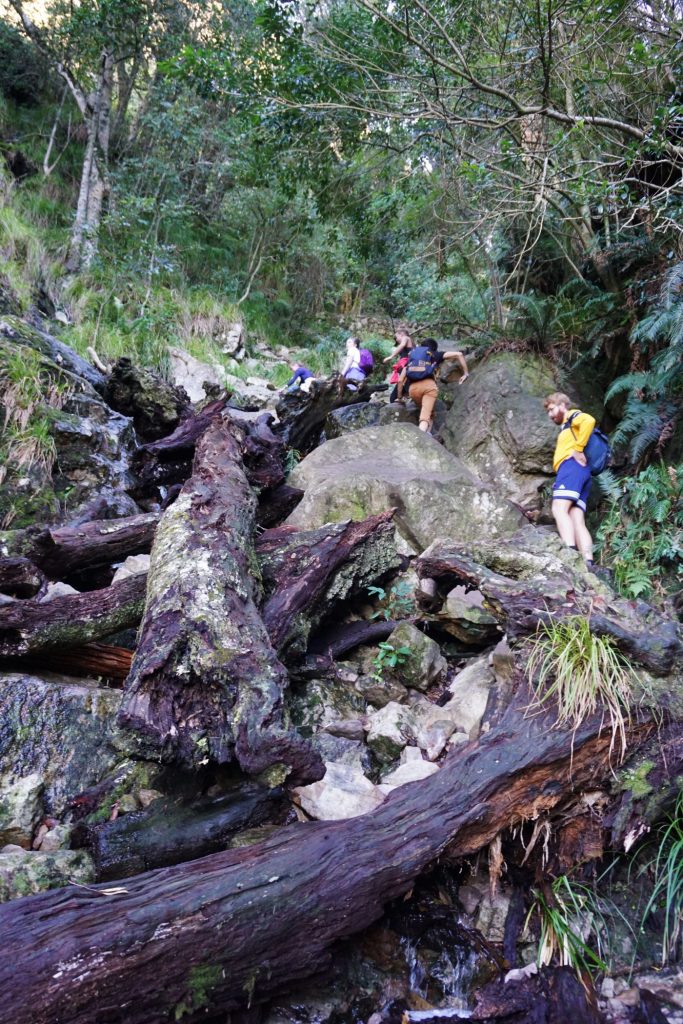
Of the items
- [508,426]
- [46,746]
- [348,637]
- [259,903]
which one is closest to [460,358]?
[508,426]

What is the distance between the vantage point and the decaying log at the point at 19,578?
158 inches

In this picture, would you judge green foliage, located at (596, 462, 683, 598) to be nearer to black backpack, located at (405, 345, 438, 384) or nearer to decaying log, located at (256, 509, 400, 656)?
decaying log, located at (256, 509, 400, 656)

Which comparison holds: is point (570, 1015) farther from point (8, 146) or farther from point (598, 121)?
point (8, 146)

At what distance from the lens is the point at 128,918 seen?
7.14 ft

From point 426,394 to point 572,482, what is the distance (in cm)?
374

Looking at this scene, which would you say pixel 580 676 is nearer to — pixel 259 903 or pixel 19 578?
pixel 259 903

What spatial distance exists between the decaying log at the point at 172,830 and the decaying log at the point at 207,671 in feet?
0.94

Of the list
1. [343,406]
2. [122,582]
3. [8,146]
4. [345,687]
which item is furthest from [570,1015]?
[8,146]

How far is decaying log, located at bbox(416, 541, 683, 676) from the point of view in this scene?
3168 millimetres

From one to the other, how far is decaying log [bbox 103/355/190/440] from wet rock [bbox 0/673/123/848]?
4628mm

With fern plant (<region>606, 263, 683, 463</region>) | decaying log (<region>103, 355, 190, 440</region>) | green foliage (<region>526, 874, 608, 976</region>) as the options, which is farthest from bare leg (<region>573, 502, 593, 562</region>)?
decaying log (<region>103, 355, 190, 440</region>)

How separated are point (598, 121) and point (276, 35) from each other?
15.6 feet

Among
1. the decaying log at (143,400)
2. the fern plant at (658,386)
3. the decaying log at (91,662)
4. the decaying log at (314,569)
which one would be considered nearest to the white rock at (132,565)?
the decaying log at (91,662)

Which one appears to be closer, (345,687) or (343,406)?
(345,687)
